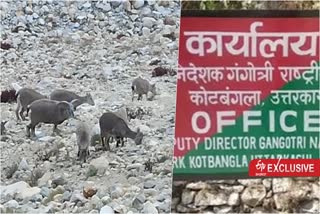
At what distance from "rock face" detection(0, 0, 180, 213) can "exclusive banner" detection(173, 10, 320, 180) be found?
4 centimetres

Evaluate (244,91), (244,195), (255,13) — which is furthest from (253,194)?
(255,13)

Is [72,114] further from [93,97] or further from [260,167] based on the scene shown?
[260,167]

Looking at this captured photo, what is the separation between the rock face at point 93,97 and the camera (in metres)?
1.17

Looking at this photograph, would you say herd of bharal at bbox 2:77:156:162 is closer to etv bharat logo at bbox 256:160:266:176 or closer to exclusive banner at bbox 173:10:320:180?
exclusive banner at bbox 173:10:320:180

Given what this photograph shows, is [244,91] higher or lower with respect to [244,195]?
higher

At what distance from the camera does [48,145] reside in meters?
1.19

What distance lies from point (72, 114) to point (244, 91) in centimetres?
33

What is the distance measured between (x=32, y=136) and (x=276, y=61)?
18.7 inches

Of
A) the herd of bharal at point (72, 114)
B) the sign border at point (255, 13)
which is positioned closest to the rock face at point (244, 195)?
the herd of bharal at point (72, 114)

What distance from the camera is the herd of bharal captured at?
117cm

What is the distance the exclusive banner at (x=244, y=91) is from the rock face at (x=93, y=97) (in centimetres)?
4

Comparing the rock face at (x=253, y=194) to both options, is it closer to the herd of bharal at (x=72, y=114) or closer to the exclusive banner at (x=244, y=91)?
the exclusive banner at (x=244, y=91)

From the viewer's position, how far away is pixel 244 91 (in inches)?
48.3

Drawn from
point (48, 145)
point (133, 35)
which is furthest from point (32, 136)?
point (133, 35)
